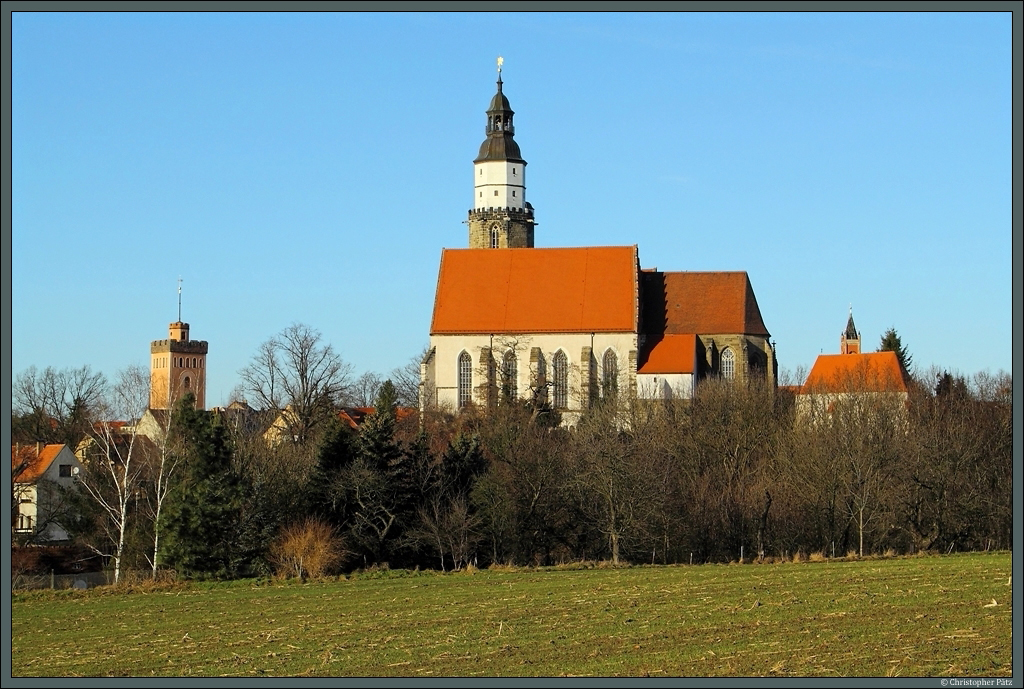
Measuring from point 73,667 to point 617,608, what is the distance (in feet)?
Answer: 31.2

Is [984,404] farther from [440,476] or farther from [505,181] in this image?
[505,181]

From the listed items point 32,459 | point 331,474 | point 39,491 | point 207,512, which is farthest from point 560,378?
point 207,512

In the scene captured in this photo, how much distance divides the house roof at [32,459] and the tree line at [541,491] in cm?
223

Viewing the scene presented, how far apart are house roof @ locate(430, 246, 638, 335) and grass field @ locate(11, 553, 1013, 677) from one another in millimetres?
31145

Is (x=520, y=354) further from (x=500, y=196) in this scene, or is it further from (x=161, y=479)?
(x=161, y=479)

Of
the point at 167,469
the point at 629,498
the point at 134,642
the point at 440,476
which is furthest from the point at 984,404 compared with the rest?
the point at 134,642

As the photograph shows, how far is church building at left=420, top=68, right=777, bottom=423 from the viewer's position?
206ft

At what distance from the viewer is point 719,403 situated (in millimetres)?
53688

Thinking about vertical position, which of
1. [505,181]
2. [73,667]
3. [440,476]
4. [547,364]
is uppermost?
[505,181]

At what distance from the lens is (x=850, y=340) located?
371 feet

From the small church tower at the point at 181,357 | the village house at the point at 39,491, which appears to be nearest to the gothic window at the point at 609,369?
the village house at the point at 39,491

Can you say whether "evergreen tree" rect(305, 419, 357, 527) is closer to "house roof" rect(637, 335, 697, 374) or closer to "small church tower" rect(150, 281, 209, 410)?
"house roof" rect(637, 335, 697, 374)

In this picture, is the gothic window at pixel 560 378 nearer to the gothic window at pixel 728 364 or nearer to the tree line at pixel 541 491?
the gothic window at pixel 728 364

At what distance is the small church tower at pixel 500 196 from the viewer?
7762cm
